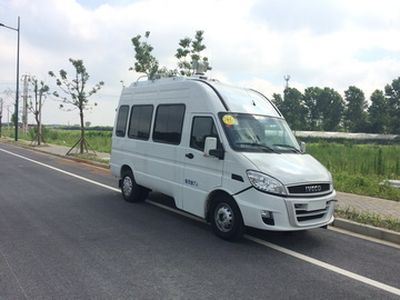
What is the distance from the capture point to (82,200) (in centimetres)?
948

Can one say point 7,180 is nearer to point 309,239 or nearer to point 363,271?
point 309,239

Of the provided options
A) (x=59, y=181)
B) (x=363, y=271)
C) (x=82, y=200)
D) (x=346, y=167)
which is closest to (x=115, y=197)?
(x=82, y=200)

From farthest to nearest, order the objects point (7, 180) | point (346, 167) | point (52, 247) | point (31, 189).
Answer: point (346, 167)
point (7, 180)
point (31, 189)
point (52, 247)

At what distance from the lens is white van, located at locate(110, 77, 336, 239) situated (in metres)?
5.98

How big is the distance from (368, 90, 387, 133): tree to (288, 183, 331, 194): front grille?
95.7 m

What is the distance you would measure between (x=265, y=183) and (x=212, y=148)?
1021mm

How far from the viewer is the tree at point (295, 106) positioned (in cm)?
10494

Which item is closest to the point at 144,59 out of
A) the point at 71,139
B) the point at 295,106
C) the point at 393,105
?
the point at 71,139

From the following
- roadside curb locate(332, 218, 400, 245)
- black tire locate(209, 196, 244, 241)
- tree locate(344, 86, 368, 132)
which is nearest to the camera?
black tire locate(209, 196, 244, 241)

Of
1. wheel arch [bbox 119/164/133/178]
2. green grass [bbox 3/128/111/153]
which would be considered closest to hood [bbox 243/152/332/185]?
wheel arch [bbox 119/164/133/178]

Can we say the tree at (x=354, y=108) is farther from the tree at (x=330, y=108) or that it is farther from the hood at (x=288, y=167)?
the hood at (x=288, y=167)

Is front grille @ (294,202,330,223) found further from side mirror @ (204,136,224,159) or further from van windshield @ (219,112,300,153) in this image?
side mirror @ (204,136,224,159)

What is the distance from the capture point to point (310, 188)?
6.17 meters

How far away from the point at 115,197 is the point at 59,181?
3498 mm
